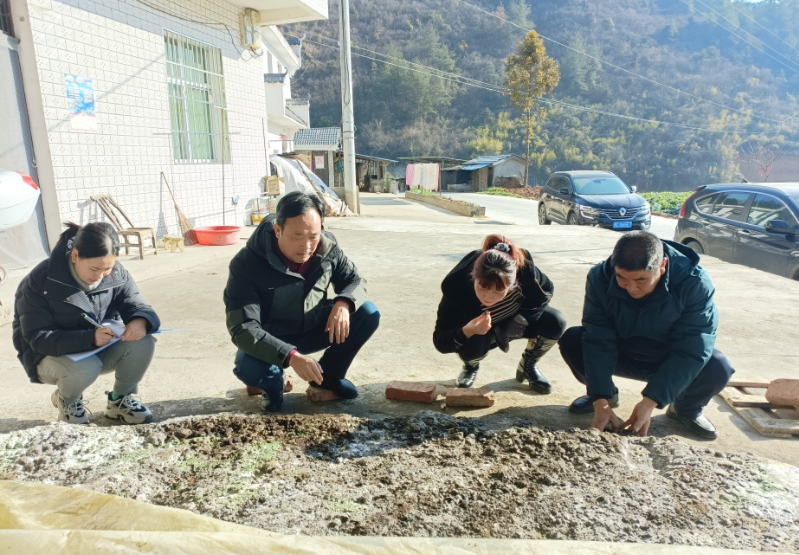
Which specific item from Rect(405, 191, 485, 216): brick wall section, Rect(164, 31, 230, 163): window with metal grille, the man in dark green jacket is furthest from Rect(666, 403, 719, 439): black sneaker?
Rect(405, 191, 485, 216): brick wall section

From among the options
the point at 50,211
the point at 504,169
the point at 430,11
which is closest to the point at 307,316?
the point at 50,211

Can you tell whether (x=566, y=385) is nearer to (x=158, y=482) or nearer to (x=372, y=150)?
(x=158, y=482)

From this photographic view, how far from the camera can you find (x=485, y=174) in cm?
4338

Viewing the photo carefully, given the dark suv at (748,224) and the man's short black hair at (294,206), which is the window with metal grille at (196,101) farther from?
the dark suv at (748,224)

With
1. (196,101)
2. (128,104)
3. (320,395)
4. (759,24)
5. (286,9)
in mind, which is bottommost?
(320,395)

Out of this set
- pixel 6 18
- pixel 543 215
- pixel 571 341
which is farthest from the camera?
pixel 543 215

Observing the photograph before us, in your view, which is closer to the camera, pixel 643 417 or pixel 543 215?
pixel 643 417

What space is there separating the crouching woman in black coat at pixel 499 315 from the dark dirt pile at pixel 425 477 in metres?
0.61

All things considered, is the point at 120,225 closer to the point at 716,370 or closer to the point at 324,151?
the point at 716,370

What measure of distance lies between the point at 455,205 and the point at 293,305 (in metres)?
18.8

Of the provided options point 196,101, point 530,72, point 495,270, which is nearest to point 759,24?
point 530,72

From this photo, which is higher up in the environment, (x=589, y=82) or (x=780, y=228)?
(x=589, y=82)

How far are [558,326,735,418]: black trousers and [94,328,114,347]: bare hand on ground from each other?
7.79 ft

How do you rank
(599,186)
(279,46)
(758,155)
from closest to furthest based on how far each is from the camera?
(599,186), (279,46), (758,155)
